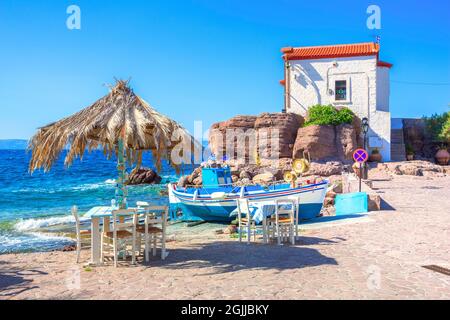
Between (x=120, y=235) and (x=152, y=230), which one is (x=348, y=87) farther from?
(x=120, y=235)

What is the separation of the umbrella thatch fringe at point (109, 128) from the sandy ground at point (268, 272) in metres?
2.13

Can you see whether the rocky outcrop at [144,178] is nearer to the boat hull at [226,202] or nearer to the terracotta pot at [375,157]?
the boat hull at [226,202]

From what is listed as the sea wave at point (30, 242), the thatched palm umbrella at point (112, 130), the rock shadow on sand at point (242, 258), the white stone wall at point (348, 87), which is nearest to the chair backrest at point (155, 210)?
the rock shadow on sand at point (242, 258)

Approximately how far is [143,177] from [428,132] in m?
25.0

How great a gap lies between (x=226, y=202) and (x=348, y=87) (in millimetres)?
18652

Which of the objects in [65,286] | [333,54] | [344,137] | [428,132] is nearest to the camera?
[65,286]

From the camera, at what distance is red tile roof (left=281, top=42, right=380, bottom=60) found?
2950 centimetres

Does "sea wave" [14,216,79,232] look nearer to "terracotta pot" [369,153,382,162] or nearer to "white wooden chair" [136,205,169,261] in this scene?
A: "white wooden chair" [136,205,169,261]

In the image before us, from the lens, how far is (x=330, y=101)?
30.3 meters

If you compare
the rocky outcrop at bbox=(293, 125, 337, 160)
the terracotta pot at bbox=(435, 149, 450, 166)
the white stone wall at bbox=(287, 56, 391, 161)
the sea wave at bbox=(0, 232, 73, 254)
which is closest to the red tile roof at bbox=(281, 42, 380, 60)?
the white stone wall at bbox=(287, 56, 391, 161)

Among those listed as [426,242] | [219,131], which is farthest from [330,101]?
[426,242]

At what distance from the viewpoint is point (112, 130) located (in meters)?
7.16

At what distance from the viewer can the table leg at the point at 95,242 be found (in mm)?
7180

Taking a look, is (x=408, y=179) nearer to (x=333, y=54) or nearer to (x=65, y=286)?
(x=333, y=54)
